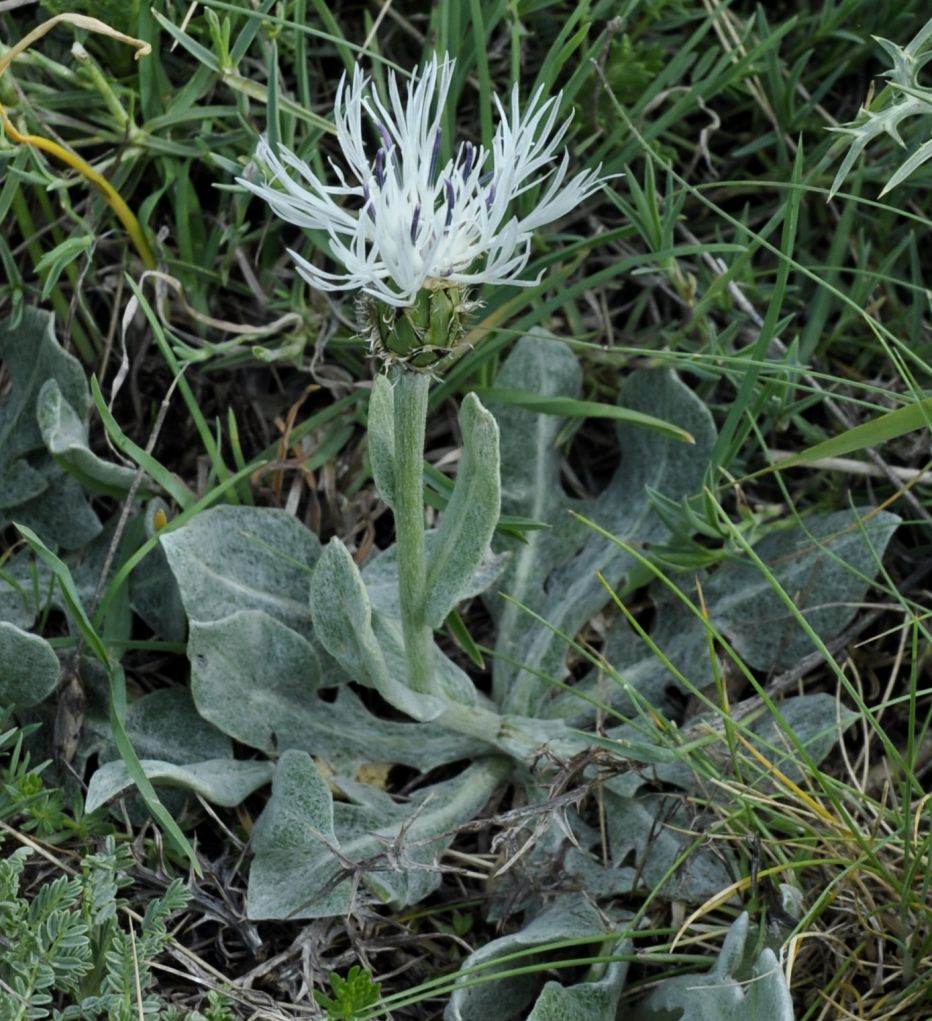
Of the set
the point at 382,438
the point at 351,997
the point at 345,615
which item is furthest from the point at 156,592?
the point at 351,997

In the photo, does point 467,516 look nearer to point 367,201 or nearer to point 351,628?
point 351,628

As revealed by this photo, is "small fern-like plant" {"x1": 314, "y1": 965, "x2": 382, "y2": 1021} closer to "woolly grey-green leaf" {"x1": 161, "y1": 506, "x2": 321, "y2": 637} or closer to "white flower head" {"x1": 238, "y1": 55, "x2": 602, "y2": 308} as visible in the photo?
"woolly grey-green leaf" {"x1": 161, "y1": 506, "x2": 321, "y2": 637}

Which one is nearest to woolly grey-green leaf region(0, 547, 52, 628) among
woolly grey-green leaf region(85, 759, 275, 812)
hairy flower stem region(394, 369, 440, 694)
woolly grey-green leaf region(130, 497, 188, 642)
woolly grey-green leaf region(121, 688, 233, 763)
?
woolly grey-green leaf region(130, 497, 188, 642)

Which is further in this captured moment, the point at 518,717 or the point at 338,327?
the point at 338,327

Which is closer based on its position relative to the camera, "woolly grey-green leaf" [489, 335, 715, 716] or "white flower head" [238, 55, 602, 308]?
"white flower head" [238, 55, 602, 308]

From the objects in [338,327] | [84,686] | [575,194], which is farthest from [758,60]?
[84,686]

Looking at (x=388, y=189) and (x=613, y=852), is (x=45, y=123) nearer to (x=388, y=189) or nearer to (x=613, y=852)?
(x=388, y=189)
